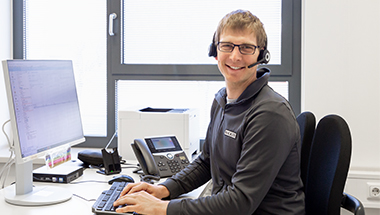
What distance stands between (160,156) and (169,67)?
0.93 m

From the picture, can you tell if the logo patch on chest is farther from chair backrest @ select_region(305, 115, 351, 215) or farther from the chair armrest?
the chair armrest

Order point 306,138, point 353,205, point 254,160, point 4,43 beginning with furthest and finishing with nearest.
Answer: point 4,43 → point 306,138 → point 353,205 → point 254,160

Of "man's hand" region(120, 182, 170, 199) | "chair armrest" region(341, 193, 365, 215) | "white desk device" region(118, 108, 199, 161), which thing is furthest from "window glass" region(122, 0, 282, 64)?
"man's hand" region(120, 182, 170, 199)

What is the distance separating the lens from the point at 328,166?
1.46m

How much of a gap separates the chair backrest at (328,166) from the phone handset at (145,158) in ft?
2.31

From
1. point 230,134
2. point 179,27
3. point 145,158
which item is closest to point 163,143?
point 145,158

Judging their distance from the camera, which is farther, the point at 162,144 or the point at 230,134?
the point at 162,144

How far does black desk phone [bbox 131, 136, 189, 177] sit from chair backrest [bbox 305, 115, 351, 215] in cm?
65

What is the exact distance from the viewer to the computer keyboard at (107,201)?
1339 millimetres

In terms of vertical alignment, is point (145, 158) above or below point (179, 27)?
below

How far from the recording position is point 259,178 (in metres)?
1.27

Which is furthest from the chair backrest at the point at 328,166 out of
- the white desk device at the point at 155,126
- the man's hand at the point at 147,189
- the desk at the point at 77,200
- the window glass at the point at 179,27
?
the window glass at the point at 179,27

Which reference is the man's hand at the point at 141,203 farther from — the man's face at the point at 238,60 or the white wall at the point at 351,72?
the white wall at the point at 351,72

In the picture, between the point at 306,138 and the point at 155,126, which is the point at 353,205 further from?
the point at 155,126
